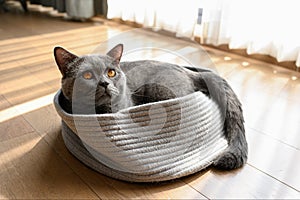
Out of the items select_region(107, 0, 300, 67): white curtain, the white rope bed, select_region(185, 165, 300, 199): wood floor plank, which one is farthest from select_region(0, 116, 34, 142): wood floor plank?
select_region(107, 0, 300, 67): white curtain

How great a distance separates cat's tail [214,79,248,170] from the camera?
1018mm

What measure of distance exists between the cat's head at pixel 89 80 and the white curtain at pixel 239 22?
1172mm

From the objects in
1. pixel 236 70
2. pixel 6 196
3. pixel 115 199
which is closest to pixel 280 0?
pixel 236 70

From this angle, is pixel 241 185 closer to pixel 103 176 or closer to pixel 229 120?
pixel 229 120

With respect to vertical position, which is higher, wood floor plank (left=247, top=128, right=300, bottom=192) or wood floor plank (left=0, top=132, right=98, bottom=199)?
wood floor plank (left=247, top=128, right=300, bottom=192)

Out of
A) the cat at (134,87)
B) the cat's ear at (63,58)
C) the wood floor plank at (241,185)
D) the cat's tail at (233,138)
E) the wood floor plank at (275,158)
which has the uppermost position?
the cat's ear at (63,58)

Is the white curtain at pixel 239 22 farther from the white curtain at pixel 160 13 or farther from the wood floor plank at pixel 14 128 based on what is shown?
the wood floor plank at pixel 14 128

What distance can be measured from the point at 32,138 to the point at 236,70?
1.22 m

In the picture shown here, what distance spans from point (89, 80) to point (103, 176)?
12.0 inches

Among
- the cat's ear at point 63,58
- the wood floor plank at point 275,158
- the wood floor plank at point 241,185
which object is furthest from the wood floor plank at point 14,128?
the wood floor plank at point 275,158

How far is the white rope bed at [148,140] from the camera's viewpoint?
928 mm

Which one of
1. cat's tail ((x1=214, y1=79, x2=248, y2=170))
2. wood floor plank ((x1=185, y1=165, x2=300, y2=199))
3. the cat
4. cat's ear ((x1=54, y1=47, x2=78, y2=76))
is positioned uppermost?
cat's ear ((x1=54, y1=47, x2=78, y2=76))

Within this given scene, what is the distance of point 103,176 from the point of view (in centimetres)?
99

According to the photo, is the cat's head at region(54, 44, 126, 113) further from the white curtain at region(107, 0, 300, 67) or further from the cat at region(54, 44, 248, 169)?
the white curtain at region(107, 0, 300, 67)
